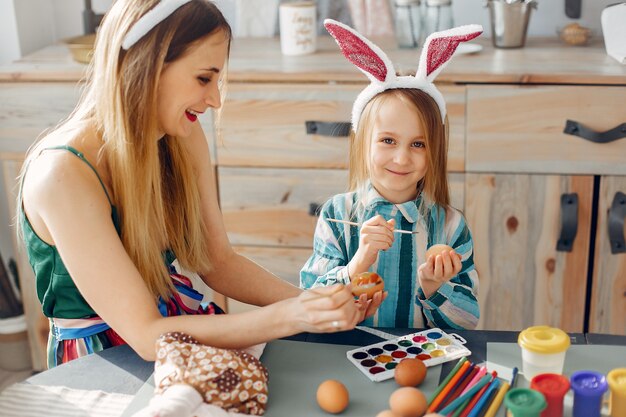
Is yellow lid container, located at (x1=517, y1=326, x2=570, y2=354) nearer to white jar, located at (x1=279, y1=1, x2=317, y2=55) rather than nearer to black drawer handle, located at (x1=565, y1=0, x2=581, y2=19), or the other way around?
white jar, located at (x1=279, y1=1, x2=317, y2=55)

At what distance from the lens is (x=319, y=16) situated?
277 cm

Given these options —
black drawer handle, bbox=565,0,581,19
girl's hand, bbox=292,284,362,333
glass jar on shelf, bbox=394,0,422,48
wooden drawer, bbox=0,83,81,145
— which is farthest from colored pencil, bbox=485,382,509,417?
black drawer handle, bbox=565,0,581,19

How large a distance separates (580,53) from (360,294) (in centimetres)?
144

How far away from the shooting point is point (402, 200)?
1.63m

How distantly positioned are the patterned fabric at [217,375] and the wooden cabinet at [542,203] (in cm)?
131

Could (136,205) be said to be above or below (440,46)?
below

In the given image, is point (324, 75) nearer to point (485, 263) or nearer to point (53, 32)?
point (485, 263)

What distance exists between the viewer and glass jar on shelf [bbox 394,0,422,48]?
8.23 ft

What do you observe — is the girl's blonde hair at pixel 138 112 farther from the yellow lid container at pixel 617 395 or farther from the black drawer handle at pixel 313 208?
the black drawer handle at pixel 313 208

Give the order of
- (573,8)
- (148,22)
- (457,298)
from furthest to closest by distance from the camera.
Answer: (573,8), (457,298), (148,22)

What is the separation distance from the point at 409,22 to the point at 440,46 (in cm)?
100

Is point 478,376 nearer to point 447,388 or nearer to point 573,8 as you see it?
point 447,388

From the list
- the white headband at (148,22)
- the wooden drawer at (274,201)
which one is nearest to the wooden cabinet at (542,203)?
the wooden drawer at (274,201)

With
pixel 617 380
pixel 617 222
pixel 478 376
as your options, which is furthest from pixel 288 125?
pixel 617 380
